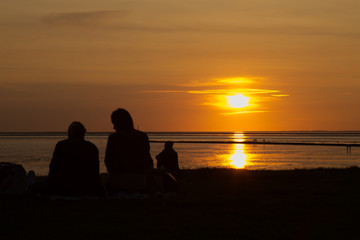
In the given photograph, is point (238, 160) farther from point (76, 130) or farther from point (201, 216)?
point (201, 216)

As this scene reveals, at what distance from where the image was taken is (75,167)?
10.7 m

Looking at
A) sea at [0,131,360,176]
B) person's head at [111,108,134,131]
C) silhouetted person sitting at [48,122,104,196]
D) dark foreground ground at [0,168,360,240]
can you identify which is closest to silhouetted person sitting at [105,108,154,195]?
person's head at [111,108,134,131]

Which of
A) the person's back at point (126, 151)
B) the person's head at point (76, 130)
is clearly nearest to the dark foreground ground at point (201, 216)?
the person's back at point (126, 151)

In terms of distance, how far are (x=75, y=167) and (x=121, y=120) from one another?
1274mm

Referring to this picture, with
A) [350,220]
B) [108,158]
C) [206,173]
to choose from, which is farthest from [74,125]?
[206,173]

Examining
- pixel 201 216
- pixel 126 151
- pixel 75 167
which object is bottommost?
pixel 201 216

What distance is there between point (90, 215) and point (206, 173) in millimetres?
9938

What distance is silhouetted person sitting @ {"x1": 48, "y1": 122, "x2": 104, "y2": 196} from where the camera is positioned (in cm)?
1065

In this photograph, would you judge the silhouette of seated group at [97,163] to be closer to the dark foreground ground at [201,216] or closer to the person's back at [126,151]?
the person's back at [126,151]

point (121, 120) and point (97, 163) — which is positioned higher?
point (121, 120)

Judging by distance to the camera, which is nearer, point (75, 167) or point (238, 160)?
point (75, 167)

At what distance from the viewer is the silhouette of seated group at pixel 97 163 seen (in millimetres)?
10656

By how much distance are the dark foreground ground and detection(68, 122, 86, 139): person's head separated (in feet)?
4.13

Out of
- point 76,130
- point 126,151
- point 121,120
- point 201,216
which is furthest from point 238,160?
point 201,216
